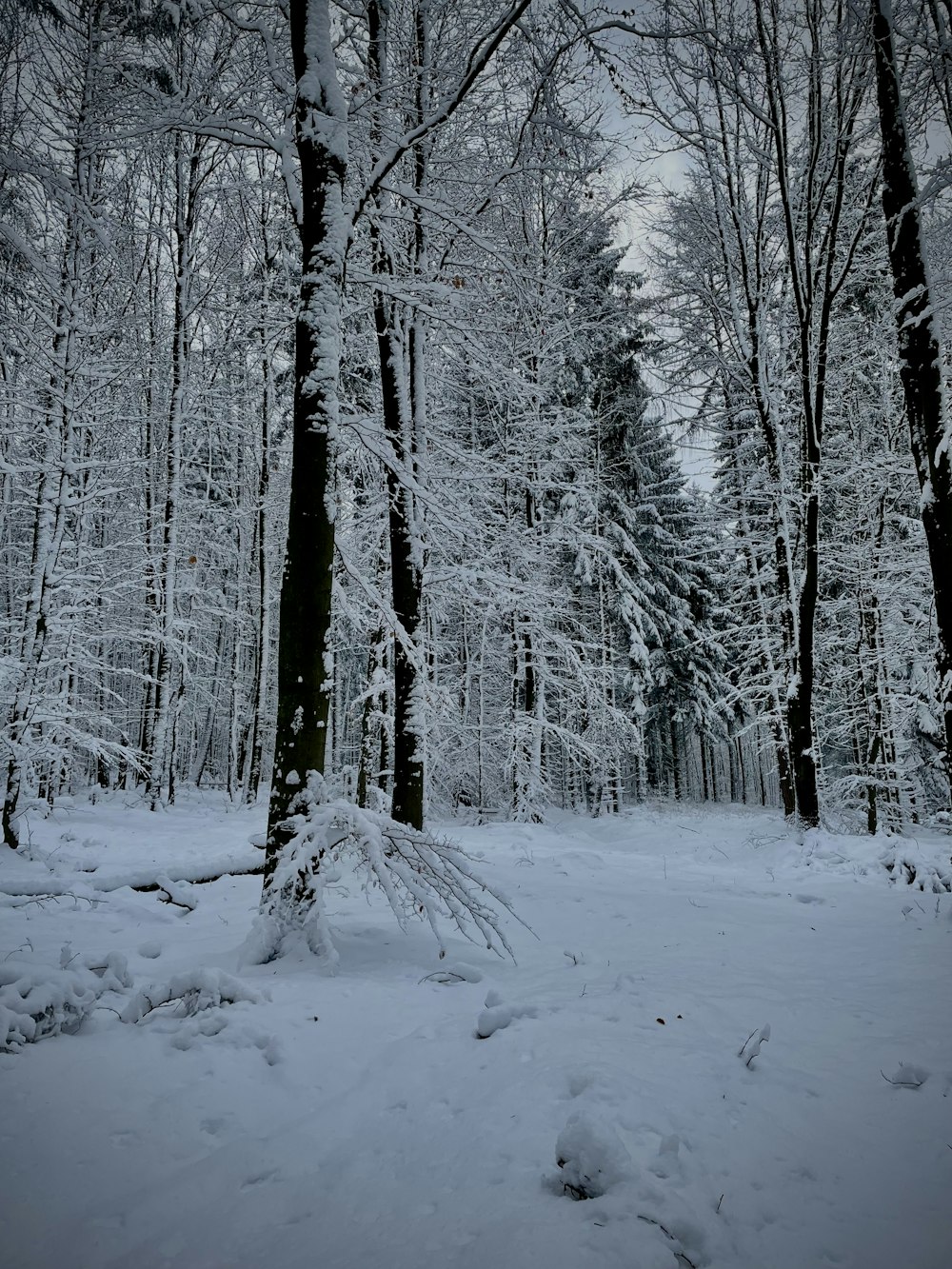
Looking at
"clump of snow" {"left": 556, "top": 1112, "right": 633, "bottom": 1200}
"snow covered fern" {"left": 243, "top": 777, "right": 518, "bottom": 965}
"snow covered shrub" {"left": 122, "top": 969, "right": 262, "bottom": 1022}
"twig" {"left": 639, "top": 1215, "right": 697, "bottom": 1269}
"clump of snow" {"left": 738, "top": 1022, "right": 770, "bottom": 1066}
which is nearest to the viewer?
"twig" {"left": 639, "top": 1215, "right": 697, "bottom": 1269}

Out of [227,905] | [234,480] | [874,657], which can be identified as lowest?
[227,905]

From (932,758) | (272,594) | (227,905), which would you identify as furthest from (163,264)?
(932,758)

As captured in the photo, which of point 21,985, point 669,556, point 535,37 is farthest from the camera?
point 669,556

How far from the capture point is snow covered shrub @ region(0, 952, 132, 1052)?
91.5 inches

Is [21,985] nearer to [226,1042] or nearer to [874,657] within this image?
[226,1042]

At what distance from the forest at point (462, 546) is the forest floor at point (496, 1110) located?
0.02 meters

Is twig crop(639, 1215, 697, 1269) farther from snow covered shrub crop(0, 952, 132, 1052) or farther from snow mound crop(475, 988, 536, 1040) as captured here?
snow covered shrub crop(0, 952, 132, 1052)

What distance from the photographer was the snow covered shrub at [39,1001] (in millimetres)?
2324

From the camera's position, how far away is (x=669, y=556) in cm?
2012

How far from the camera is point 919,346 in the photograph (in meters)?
5.24

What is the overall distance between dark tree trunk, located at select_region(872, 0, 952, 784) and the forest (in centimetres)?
4

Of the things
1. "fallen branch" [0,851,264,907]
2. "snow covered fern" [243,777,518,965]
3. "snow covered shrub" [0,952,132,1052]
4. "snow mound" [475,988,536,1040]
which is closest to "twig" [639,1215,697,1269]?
"snow mound" [475,988,536,1040]

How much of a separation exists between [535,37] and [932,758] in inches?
592

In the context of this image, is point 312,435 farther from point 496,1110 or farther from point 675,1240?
point 675,1240
